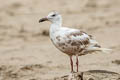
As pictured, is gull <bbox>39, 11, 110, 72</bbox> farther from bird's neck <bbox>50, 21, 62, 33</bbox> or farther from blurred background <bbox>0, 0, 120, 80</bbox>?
blurred background <bbox>0, 0, 120, 80</bbox>

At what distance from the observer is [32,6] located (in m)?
16.8

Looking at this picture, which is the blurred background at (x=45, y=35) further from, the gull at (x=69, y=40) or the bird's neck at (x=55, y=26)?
the bird's neck at (x=55, y=26)

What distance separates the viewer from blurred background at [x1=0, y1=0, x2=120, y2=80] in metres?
10.3

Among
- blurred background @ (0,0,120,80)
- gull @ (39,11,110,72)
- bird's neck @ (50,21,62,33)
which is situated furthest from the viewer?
blurred background @ (0,0,120,80)

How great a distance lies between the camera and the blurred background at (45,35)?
10.3 m

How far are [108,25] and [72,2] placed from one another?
9.51 feet

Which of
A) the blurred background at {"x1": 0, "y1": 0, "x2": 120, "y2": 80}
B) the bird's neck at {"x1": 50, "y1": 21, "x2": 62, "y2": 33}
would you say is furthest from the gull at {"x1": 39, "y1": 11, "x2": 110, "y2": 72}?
the blurred background at {"x1": 0, "y1": 0, "x2": 120, "y2": 80}

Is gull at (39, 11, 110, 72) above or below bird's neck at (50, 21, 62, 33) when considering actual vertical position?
below

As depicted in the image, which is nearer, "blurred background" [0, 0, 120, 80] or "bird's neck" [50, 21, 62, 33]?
"bird's neck" [50, 21, 62, 33]

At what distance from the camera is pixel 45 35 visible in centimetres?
1408

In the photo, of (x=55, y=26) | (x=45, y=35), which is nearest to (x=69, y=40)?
(x=55, y=26)

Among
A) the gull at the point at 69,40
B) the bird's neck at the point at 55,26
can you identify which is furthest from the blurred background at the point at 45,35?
the bird's neck at the point at 55,26

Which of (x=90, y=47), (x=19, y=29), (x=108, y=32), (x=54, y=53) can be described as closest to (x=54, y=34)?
(x=90, y=47)

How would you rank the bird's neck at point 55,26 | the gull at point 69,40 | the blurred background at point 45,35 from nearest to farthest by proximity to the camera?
the gull at point 69,40
the bird's neck at point 55,26
the blurred background at point 45,35
